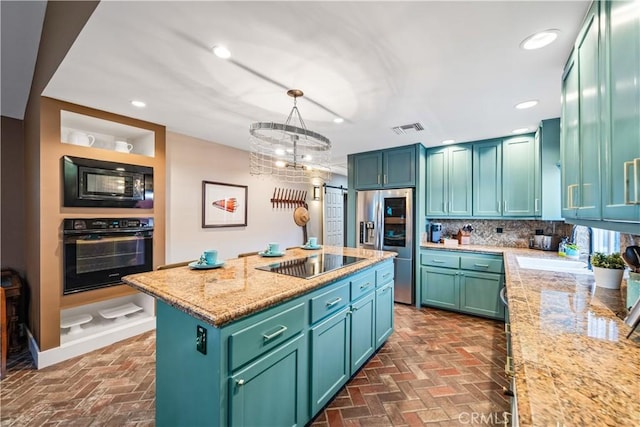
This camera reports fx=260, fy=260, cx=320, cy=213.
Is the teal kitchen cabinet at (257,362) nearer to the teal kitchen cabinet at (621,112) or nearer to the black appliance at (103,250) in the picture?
the teal kitchen cabinet at (621,112)

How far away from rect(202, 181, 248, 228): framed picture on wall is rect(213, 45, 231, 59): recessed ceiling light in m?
2.38

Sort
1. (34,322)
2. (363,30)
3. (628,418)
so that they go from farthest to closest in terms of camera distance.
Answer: (34,322) < (363,30) < (628,418)

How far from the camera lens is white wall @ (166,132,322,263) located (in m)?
3.46

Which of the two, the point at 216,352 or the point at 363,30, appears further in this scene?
A: the point at 363,30

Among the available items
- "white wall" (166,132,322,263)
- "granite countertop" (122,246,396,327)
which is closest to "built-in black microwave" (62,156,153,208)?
"white wall" (166,132,322,263)

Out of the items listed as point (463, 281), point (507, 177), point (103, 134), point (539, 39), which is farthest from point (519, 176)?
point (103, 134)

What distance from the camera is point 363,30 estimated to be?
1.49m

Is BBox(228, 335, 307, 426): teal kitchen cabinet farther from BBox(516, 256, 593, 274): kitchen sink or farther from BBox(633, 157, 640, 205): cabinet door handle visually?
BBox(516, 256, 593, 274): kitchen sink

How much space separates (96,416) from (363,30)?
3.08 meters

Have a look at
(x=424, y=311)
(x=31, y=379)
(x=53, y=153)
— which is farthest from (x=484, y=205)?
(x=31, y=379)

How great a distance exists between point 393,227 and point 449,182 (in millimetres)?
1080

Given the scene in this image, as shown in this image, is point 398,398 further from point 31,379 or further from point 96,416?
point 31,379

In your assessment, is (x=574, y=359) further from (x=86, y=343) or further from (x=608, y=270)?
(x=86, y=343)

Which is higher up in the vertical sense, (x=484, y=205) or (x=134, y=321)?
(x=484, y=205)
